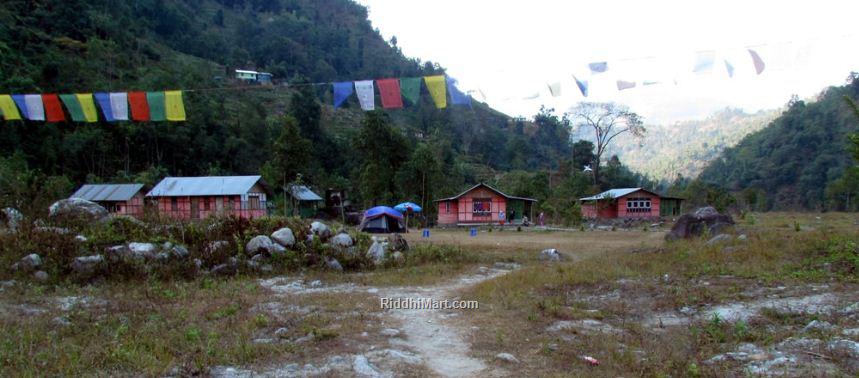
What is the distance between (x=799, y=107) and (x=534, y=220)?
2153 inches

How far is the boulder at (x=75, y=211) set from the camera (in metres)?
12.0

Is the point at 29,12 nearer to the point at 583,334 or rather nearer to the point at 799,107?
the point at 583,334

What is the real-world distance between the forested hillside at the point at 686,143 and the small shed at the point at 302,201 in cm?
6327

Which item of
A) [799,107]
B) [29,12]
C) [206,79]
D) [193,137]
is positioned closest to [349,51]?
[206,79]

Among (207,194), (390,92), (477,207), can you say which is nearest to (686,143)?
(477,207)

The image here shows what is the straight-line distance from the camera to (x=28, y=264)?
32.6 feet

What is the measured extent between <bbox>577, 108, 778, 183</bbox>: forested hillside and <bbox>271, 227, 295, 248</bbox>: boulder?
8574 centimetres

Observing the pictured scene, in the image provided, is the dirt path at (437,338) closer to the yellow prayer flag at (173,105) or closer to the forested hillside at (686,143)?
the yellow prayer flag at (173,105)

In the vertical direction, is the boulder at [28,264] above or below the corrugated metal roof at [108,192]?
below

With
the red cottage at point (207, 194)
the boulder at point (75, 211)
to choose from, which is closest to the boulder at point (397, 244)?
the boulder at point (75, 211)

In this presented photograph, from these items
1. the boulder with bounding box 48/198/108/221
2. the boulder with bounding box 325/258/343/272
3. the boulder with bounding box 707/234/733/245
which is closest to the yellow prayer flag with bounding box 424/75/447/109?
the boulder with bounding box 325/258/343/272

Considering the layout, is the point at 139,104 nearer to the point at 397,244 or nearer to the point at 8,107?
the point at 8,107

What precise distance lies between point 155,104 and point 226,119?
44084mm

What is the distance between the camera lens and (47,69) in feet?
151
